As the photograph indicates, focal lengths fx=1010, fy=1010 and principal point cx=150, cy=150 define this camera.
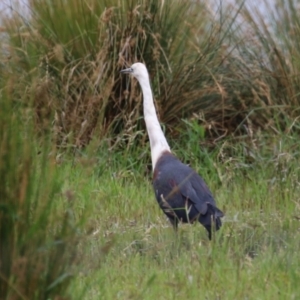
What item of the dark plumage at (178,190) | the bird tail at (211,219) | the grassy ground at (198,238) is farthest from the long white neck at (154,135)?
the bird tail at (211,219)

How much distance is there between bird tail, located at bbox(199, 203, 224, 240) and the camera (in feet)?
15.9

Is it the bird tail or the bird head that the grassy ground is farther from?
the bird head

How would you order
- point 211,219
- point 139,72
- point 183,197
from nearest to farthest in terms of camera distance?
point 211,219 < point 183,197 < point 139,72

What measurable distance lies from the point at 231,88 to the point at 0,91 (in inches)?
162

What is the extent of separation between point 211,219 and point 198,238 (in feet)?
0.54

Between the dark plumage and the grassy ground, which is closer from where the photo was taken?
the grassy ground

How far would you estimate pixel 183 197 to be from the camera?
17.3 ft

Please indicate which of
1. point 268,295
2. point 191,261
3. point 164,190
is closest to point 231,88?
point 164,190

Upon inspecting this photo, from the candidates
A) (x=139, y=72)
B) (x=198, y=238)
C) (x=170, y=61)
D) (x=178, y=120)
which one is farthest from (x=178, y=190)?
(x=170, y=61)

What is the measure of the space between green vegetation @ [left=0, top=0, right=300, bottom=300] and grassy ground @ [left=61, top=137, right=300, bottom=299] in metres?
0.01

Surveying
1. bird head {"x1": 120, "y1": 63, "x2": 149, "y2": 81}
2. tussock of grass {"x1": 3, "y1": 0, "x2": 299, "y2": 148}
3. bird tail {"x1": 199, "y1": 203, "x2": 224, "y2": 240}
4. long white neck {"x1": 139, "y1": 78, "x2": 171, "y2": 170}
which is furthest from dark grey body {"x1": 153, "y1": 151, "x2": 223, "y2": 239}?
tussock of grass {"x1": 3, "y1": 0, "x2": 299, "y2": 148}

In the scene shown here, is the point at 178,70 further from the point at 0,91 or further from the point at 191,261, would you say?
the point at 0,91

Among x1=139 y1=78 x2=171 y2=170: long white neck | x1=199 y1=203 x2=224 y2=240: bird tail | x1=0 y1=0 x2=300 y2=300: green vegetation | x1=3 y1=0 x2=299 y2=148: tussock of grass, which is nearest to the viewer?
x1=0 y1=0 x2=300 y2=300: green vegetation

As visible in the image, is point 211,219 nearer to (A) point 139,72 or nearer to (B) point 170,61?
(A) point 139,72
